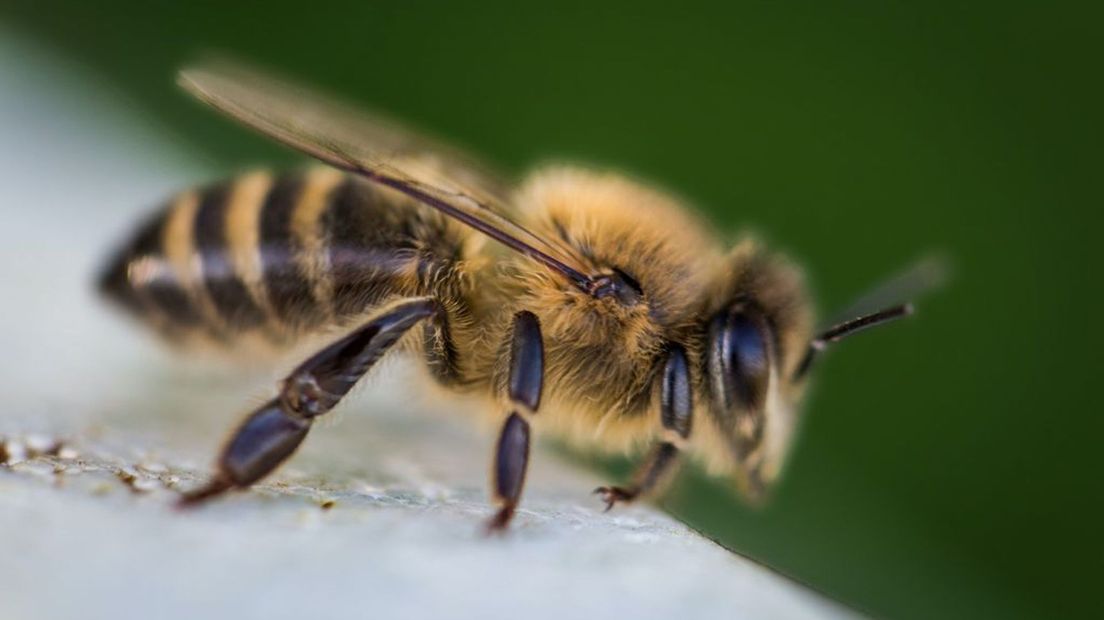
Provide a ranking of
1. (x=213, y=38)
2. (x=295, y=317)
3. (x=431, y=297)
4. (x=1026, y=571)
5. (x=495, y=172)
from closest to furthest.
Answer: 1. (x=431, y=297)
2. (x=295, y=317)
3. (x=495, y=172)
4. (x=1026, y=571)
5. (x=213, y=38)

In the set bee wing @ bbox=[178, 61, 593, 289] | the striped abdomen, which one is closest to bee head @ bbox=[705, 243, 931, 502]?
bee wing @ bbox=[178, 61, 593, 289]

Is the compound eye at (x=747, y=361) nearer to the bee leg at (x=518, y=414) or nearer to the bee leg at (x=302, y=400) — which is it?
the bee leg at (x=518, y=414)

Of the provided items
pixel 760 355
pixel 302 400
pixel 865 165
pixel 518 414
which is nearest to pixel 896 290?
pixel 760 355

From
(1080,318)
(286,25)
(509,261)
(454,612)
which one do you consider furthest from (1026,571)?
(286,25)

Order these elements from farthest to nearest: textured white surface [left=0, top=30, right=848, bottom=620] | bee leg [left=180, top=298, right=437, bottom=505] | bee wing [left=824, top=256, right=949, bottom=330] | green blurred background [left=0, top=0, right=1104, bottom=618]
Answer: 1. green blurred background [left=0, top=0, right=1104, bottom=618]
2. bee wing [left=824, top=256, right=949, bottom=330]
3. bee leg [left=180, top=298, right=437, bottom=505]
4. textured white surface [left=0, top=30, right=848, bottom=620]

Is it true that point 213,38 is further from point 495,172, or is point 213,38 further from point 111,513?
point 111,513

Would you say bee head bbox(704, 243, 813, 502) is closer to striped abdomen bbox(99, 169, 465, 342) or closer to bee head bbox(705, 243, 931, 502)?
bee head bbox(705, 243, 931, 502)
